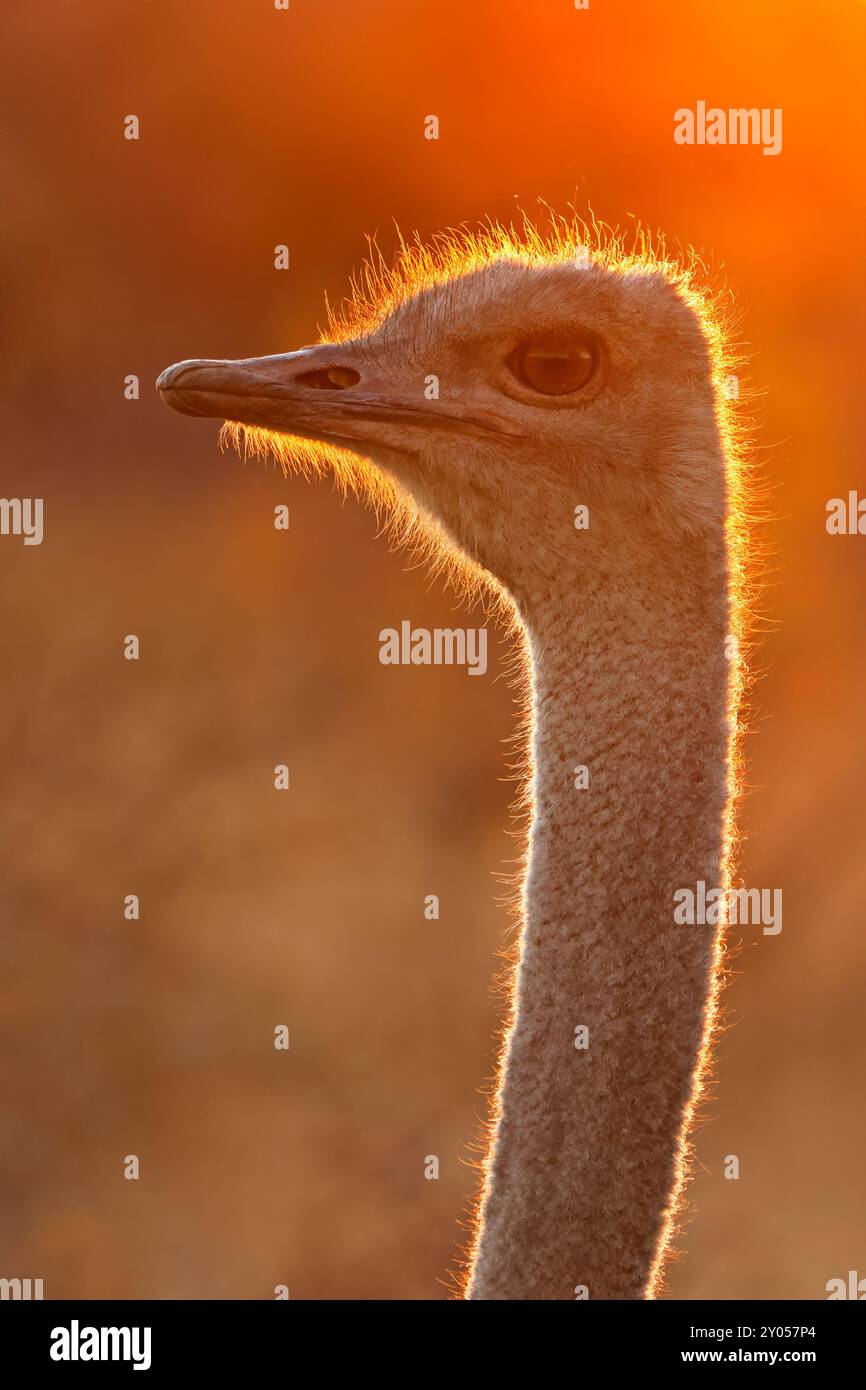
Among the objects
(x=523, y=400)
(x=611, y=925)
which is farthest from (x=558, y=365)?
(x=611, y=925)

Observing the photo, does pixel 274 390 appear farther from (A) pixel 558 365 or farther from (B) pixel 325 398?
(A) pixel 558 365

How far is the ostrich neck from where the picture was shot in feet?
6.28

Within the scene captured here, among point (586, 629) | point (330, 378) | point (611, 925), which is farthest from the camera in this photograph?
point (330, 378)

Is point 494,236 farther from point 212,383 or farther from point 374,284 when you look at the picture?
point 212,383

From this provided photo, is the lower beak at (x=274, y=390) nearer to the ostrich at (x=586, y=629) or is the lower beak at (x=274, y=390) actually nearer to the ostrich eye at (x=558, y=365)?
the ostrich at (x=586, y=629)

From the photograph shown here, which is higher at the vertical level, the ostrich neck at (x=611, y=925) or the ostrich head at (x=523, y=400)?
the ostrich head at (x=523, y=400)

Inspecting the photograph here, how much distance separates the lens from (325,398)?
2195 millimetres

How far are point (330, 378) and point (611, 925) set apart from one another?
82 cm

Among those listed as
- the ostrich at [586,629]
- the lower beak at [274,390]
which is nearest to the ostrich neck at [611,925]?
the ostrich at [586,629]

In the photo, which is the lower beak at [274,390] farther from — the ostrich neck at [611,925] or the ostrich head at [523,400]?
the ostrich neck at [611,925]

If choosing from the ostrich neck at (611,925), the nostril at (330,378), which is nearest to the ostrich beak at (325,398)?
the nostril at (330,378)

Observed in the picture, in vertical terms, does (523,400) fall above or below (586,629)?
above

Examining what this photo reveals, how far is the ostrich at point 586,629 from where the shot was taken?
→ 1934 millimetres

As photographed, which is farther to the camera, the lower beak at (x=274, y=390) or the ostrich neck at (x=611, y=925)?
the lower beak at (x=274, y=390)
